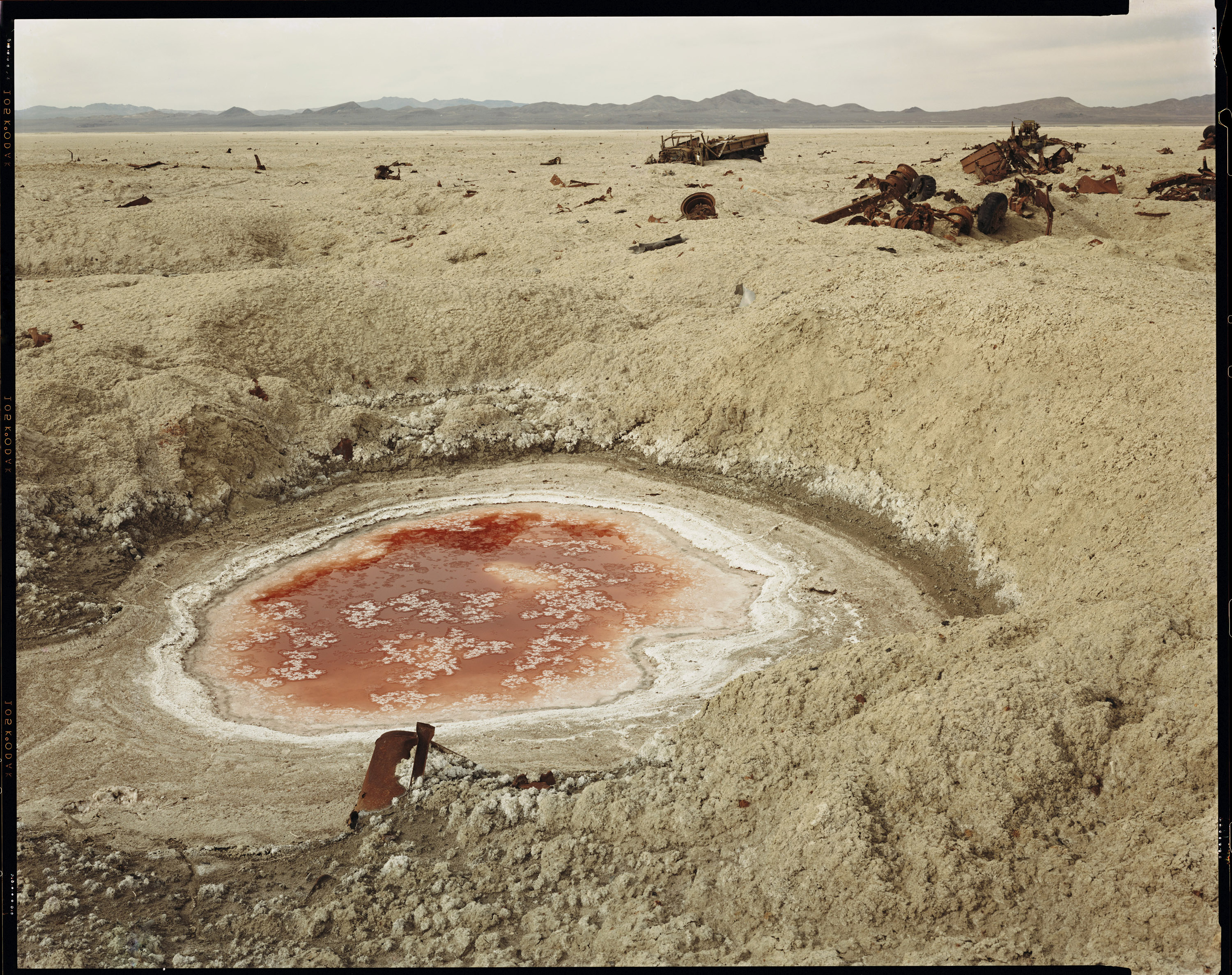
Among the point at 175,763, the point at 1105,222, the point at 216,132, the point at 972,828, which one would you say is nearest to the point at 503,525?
the point at 175,763

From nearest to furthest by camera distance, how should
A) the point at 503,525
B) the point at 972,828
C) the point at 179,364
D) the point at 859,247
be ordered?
the point at 972,828 < the point at 503,525 < the point at 179,364 < the point at 859,247

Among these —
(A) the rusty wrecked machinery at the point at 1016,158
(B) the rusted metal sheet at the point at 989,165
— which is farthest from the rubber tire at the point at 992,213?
(B) the rusted metal sheet at the point at 989,165

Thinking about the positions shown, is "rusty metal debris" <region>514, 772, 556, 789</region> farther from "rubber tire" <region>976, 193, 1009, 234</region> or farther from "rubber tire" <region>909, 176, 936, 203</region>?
"rubber tire" <region>909, 176, 936, 203</region>

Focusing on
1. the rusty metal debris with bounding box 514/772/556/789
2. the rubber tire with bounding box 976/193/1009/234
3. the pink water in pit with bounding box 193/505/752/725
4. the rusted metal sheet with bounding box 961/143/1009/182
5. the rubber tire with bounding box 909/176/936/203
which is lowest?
the pink water in pit with bounding box 193/505/752/725

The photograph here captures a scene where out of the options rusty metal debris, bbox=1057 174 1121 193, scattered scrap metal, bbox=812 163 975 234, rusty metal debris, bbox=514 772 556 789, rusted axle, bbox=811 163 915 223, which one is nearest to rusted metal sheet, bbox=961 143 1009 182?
rusty metal debris, bbox=1057 174 1121 193

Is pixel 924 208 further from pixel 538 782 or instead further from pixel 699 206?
pixel 538 782

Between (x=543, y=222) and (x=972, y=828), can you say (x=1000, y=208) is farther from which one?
(x=972, y=828)
